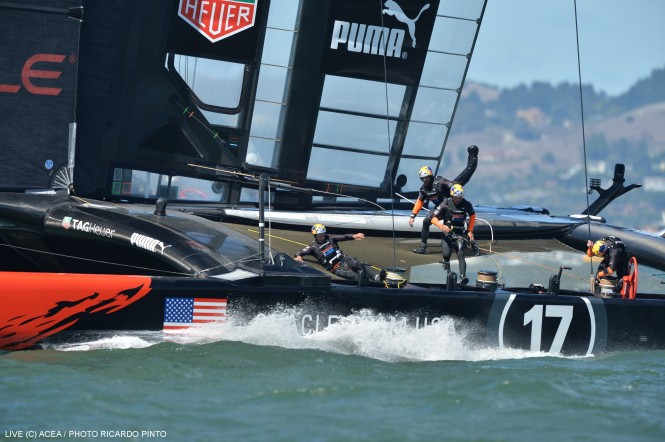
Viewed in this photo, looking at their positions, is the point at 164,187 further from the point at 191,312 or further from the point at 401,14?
the point at 191,312

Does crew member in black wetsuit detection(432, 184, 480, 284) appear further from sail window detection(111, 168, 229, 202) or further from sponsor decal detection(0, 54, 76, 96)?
sponsor decal detection(0, 54, 76, 96)

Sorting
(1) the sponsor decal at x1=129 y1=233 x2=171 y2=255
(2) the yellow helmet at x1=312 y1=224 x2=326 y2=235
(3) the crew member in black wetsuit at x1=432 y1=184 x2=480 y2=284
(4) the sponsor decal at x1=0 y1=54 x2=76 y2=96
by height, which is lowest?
(1) the sponsor decal at x1=129 y1=233 x2=171 y2=255

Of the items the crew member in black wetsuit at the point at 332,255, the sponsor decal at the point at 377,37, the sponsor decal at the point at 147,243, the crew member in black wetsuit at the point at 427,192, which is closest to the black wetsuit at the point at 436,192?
the crew member in black wetsuit at the point at 427,192

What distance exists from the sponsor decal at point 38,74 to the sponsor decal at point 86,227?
976 millimetres

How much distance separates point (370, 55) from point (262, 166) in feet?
3.62

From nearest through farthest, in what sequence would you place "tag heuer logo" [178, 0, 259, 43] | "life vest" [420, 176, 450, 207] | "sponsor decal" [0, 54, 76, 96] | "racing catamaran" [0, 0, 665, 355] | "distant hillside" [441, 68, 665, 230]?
"racing catamaran" [0, 0, 665, 355], "sponsor decal" [0, 54, 76, 96], "tag heuer logo" [178, 0, 259, 43], "life vest" [420, 176, 450, 207], "distant hillside" [441, 68, 665, 230]

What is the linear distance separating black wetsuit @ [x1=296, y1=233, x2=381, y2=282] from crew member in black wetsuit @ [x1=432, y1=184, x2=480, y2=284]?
2.02ft

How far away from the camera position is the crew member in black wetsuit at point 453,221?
24.4ft

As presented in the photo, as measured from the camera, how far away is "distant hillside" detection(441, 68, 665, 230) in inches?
5704

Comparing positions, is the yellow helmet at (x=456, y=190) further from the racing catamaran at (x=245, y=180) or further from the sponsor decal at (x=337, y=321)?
the sponsor decal at (x=337, y=321)

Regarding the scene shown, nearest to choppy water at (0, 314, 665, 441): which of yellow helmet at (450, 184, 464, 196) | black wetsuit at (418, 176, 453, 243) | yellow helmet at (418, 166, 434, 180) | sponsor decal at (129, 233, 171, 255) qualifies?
sponsor decal at (129, 233, 171, 255)

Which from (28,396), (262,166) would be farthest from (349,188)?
(28,396)

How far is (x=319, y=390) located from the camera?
5.13 meters

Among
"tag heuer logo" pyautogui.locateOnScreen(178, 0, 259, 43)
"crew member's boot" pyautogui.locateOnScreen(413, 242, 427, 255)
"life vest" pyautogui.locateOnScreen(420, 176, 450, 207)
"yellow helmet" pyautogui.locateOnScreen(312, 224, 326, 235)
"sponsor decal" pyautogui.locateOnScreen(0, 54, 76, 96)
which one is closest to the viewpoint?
"sponsor decal" pyautogui.locateOnScreen(0, 54, 76, 96)
